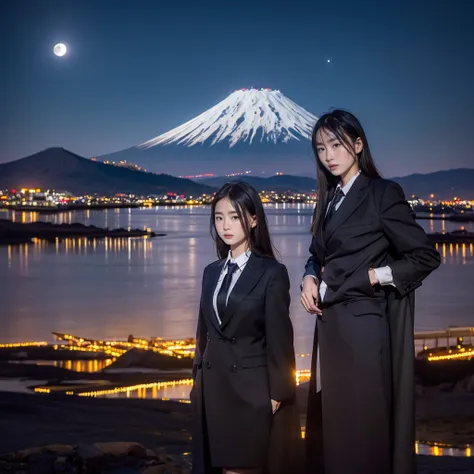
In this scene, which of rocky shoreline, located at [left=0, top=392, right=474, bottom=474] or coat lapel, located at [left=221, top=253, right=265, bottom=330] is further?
rocky shoreline, located at [left=0, top=392, right=474, bottom=474]

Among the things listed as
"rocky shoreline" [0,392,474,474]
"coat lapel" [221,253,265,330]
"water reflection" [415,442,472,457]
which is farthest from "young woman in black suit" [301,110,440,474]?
"water reflection" [415,442,472,457]

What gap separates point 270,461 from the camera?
88.2 inches

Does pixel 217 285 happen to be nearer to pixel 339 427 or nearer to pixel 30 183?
pixel 339 427

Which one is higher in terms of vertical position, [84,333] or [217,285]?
[217,285]

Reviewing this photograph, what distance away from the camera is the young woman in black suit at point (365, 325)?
206 cm

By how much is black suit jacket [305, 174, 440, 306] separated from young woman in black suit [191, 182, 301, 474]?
7.3 inches

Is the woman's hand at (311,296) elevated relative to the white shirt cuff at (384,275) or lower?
lower

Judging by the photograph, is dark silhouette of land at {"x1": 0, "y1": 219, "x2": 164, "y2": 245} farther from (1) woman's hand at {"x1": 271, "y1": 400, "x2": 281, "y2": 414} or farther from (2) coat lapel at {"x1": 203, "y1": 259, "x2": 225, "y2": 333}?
(1) woman's hand at {"x1": 271, "y1": 400, "x2": 281, "y2": 414}

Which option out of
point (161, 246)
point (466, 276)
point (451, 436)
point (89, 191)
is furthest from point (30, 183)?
point (451, 436)

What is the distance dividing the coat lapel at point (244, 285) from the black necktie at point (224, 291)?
0.02m

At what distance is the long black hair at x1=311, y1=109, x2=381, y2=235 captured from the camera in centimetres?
216

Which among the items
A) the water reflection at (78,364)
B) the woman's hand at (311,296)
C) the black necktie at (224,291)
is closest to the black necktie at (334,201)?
the woman's hand at (311,296)

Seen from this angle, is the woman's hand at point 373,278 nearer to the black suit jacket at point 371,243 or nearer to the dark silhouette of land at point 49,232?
the black suit jacket at point 371,243

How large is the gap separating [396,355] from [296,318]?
9.89 m
